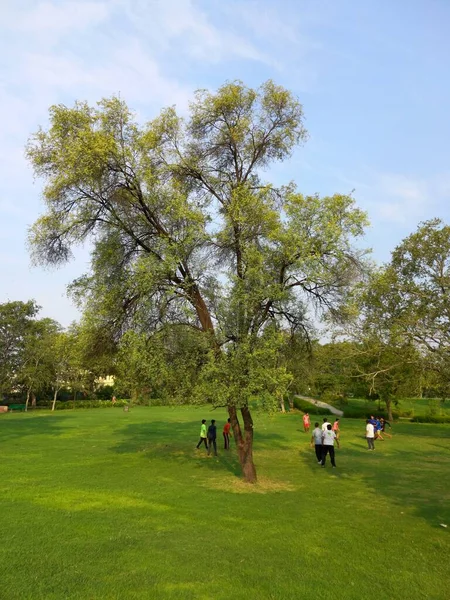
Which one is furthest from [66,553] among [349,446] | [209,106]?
[349,446]

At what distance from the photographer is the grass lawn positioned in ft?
25.0

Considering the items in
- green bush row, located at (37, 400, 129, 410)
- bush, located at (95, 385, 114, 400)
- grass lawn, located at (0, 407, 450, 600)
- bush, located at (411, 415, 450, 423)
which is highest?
bush, located at (411, 415, 450, 423)

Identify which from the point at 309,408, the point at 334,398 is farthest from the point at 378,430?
the point at 334,398

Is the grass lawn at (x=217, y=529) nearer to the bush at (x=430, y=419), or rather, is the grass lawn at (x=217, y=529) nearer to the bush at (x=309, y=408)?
the bush at (x=430, y=419)

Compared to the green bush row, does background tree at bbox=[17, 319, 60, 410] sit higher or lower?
higher

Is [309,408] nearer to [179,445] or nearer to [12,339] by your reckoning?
[179,445]

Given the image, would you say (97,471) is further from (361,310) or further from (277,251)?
(361,310)

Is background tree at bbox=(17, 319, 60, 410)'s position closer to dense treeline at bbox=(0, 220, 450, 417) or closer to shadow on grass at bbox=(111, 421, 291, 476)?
shadow on grass at bbox=(111, 421, 291, 476)

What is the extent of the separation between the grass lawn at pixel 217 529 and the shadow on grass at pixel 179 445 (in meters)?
0.38

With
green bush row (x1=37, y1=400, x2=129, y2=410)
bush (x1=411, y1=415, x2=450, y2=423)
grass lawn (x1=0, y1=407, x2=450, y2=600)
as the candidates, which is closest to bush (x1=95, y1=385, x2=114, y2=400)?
green bush row (x1=37, y1=400, x2=129, y2=410)

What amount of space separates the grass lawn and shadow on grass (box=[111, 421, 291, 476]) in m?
0.38

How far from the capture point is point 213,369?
14234 mm

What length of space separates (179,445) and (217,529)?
15.8m

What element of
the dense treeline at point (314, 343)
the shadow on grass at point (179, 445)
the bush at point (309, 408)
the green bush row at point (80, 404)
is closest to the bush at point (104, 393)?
the green bush row at point (80, 404)
